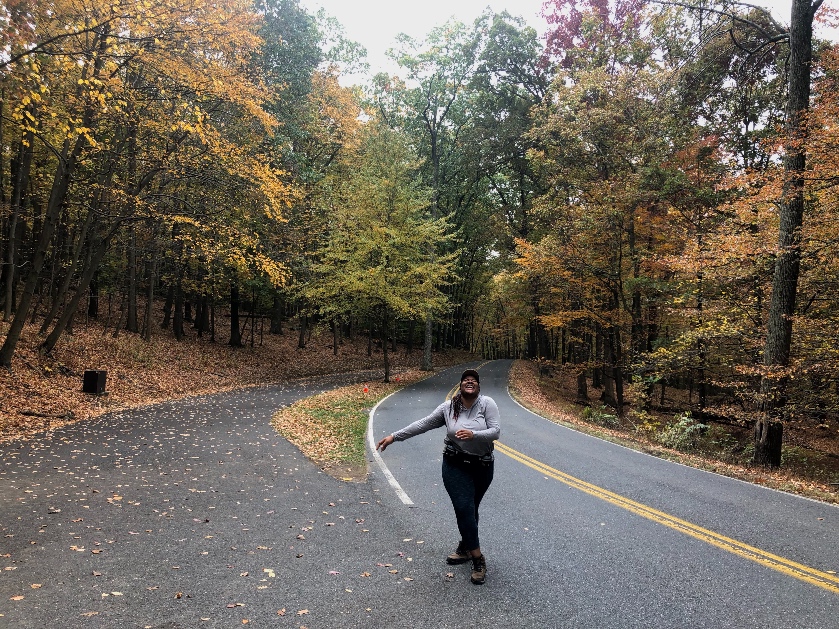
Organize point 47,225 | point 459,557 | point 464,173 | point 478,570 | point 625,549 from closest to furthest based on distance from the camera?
point 478,570
point 459,557
point 625,549
point 47,225
point 464,173

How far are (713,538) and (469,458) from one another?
10.3 feet

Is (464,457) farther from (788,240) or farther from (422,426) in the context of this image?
(788,240)

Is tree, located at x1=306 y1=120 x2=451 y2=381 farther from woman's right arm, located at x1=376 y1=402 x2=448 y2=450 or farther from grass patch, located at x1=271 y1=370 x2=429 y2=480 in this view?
woman's right arm, located at x1=376 y1=402 x2=448 y2=450

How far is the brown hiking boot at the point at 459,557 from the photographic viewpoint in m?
4.55

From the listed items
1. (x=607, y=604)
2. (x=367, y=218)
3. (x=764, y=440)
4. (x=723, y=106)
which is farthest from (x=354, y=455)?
(x=723, y=106)

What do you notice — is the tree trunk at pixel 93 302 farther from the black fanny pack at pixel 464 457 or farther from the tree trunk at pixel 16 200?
the black fanny pack at pixel 464 457

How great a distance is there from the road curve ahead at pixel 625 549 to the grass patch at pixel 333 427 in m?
0.83

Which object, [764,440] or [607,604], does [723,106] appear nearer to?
[764,440]

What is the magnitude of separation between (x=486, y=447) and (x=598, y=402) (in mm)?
23560

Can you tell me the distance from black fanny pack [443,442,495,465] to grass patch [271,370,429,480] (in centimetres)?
377

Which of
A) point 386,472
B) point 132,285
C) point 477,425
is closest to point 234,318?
point 132,285

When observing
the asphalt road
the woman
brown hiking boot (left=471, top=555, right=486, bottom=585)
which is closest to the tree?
the asphalt road

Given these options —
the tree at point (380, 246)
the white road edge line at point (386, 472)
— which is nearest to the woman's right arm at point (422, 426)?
the white road edge line at point (386, 472)

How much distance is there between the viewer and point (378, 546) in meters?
5.01
